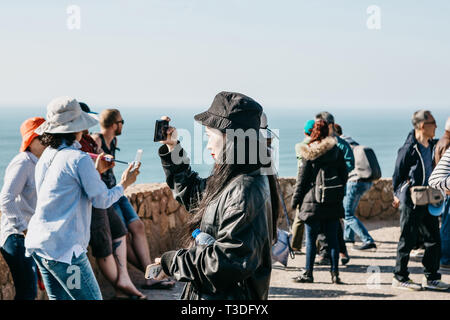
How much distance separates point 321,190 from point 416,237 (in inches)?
43.2

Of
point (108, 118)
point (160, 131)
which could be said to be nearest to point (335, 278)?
point (108, 118)

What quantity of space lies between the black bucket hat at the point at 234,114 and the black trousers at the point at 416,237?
406 centimetres

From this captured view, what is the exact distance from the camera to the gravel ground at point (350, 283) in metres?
6.64

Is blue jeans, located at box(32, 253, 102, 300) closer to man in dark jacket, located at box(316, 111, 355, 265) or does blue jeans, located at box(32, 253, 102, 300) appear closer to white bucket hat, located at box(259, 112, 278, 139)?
white bucket hat, located at box(259, 112, 278, 139)

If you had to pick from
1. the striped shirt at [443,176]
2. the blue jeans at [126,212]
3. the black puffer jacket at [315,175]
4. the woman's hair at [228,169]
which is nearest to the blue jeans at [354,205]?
the black puffer jacket at [315,175]

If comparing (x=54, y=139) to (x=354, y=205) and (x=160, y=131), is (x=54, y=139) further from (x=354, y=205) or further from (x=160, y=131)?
(x=354, y=205)

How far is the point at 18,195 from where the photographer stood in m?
4.84

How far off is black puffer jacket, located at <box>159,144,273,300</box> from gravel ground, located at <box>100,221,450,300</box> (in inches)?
147


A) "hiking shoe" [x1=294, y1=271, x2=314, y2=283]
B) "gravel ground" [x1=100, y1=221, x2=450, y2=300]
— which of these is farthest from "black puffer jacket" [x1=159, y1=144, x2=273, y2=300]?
"hiking shoe" [x1=294, y1=271, x2=314, y2=283]

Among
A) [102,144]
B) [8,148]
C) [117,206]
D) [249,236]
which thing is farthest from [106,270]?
[8,148]

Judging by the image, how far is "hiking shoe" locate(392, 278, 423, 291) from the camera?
679 centimetres

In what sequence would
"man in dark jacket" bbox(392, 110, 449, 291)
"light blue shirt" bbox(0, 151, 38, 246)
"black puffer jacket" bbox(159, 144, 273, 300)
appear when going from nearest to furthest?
"black puffer jacket" bbox(159, 144, 273, 300) < "light blue shirt" bbox(0, 151, 38, 246) < "man in dark jacket" bbox(392, 110, 449, 291)

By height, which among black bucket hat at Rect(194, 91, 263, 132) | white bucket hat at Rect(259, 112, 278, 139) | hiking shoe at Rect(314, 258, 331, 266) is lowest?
hiking shoe at Rect(314, 258, 331, 266)
